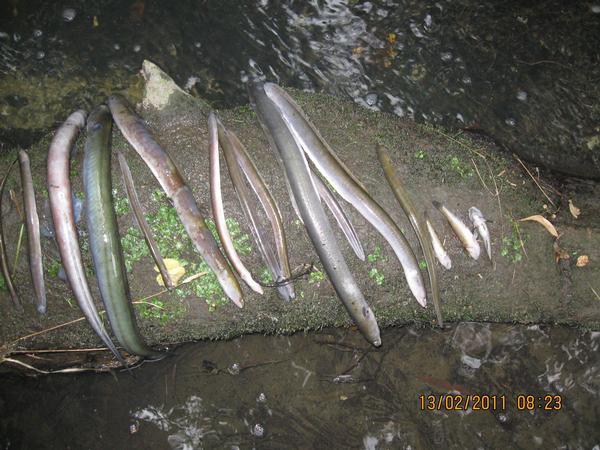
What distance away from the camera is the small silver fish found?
3.22 meters

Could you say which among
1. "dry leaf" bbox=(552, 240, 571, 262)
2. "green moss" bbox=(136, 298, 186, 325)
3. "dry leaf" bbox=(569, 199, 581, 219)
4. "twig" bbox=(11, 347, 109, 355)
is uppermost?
"dry leaf" bbox=(569, 199, 581, 219)

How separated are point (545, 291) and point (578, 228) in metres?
0.62

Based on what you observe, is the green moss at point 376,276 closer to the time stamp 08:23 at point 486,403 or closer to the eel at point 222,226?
the eel at point 222,226

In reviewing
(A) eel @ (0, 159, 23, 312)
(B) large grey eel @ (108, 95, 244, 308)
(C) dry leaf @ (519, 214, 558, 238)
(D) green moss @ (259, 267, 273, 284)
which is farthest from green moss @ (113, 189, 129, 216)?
(C) dry leaf @ (519, 214, 558, 238)

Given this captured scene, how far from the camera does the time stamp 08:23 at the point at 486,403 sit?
13.1ft

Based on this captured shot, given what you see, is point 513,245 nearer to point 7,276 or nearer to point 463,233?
point 463,233

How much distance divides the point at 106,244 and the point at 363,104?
287 cm

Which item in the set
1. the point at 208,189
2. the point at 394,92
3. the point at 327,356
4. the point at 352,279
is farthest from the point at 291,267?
the point at 394,92

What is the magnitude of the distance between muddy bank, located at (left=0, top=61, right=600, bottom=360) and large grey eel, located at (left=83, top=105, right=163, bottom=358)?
0.31 feet

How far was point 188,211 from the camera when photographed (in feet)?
9.83

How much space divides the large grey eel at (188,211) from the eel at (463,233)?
1676mm

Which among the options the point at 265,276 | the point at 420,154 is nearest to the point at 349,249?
the point at 265,276

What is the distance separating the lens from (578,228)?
3490 mm

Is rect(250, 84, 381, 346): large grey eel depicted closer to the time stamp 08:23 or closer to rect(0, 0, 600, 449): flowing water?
rect(0, 0, 600, 449): flowing water
